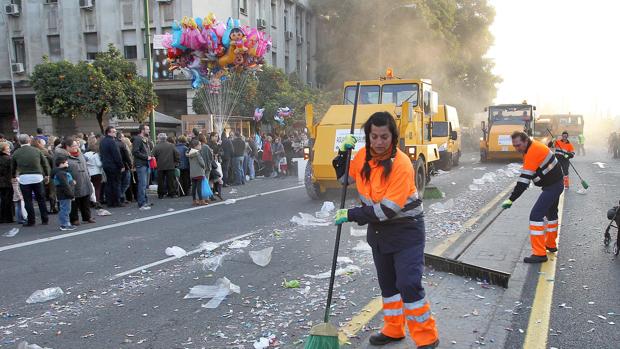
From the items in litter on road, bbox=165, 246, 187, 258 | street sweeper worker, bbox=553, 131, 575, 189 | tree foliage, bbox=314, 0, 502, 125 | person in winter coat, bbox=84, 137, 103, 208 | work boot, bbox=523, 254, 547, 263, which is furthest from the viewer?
tree foliage, bbox=314, 0, 502, 125

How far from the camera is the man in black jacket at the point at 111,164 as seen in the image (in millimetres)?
10695

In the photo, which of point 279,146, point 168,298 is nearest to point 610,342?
point 168,298

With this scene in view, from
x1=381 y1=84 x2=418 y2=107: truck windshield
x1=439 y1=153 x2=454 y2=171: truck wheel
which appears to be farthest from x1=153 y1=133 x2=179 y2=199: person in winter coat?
x1=439 y1=153 x2=454 y2=171: truck wheel

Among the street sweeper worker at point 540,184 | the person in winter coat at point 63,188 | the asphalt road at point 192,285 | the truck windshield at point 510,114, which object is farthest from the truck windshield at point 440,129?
the truck windshield at point 510,114

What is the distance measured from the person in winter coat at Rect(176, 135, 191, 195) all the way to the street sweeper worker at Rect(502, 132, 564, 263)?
30.3 ft

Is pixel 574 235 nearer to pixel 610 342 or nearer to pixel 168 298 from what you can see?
pixel 610 342

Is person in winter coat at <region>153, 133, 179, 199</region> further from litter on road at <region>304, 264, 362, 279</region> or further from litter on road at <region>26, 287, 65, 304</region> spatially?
litter on road at <region>304, 264, 362, 279</region>

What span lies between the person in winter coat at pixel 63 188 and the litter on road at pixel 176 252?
2960mm

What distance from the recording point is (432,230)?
7.67m

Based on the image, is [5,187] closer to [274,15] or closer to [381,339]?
[381,339]

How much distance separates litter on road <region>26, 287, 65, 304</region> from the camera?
4.90 meters

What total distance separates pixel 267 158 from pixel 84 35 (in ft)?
56.7

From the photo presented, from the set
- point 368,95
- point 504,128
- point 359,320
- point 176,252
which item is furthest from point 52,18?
point 359,320

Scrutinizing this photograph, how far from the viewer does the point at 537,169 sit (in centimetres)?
585
